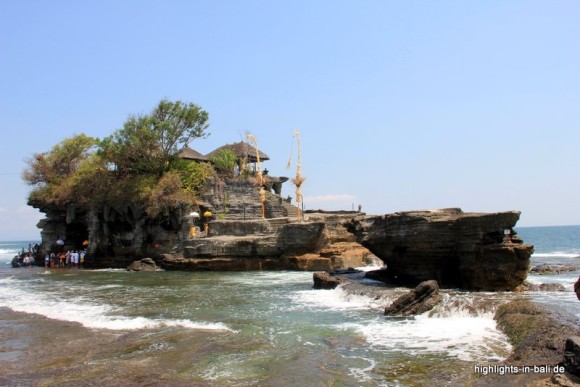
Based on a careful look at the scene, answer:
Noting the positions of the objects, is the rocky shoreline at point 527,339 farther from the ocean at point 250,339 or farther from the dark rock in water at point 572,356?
the ocean at point 250,339

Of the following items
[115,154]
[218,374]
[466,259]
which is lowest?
[218,374]

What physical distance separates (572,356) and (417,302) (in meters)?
6.37

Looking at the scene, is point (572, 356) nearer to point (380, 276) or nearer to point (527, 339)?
point (527, 339)

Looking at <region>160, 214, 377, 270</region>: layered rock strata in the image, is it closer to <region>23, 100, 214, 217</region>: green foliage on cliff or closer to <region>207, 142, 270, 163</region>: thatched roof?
<region>23, 100, 214, 217</region>: green foliage on cliff

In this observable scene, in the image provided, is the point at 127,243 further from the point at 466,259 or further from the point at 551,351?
the point at 551,351

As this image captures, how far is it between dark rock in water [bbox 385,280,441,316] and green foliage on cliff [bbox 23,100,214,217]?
22.0 metres

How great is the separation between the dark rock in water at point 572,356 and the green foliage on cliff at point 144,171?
1095 inches

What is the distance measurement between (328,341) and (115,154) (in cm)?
2947

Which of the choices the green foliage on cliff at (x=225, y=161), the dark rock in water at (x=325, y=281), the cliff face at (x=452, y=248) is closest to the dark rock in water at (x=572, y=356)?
the cliff face at (x=452, y=248)

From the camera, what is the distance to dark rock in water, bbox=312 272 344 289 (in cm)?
1781

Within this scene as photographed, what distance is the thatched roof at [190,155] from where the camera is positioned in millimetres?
38062

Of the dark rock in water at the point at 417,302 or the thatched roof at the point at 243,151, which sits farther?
the thatched roof at the point at 243,151

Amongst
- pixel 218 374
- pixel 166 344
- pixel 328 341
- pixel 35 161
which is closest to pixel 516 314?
pixel 328 341

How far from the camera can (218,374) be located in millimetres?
7883
